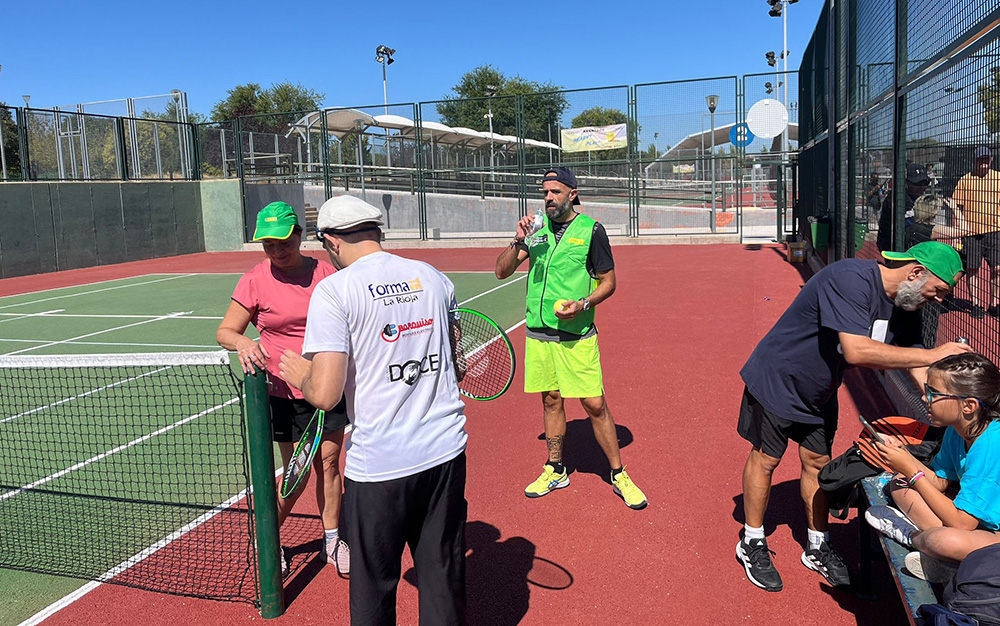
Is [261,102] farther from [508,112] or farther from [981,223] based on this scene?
[981,223]

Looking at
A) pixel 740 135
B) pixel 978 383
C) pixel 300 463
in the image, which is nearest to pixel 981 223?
pixel 978 383

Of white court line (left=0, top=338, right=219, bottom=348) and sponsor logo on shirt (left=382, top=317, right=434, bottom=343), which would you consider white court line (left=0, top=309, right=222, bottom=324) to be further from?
sponsor logo on shirt (left=382, top=317, right=434, bottom=343)

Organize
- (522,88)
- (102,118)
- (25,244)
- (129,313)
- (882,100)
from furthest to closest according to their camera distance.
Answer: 1. (522,88)
2. (102,118)
3. (25,244)
4. (129,313)
5. (882,100)

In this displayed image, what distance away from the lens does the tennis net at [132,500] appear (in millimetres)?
4258

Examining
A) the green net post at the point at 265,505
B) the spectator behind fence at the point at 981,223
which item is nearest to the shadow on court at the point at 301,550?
the green net post at the point at 265,505

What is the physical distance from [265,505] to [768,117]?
1923 centimetres

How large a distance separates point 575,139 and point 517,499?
23.7 metres

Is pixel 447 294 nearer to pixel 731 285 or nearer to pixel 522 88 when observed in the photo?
pixel 731 285

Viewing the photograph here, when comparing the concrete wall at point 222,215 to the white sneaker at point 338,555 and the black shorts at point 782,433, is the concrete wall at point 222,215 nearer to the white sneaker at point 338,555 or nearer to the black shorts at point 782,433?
the white sneaker at point 338,555

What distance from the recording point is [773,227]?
30.1 metres

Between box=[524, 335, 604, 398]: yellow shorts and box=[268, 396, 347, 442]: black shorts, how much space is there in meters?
1.49

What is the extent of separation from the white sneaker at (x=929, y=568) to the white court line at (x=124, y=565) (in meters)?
3.15

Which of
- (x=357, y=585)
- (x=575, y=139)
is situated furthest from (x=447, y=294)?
(x=575, y=139)

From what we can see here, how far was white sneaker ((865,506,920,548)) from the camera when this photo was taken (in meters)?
3.41
